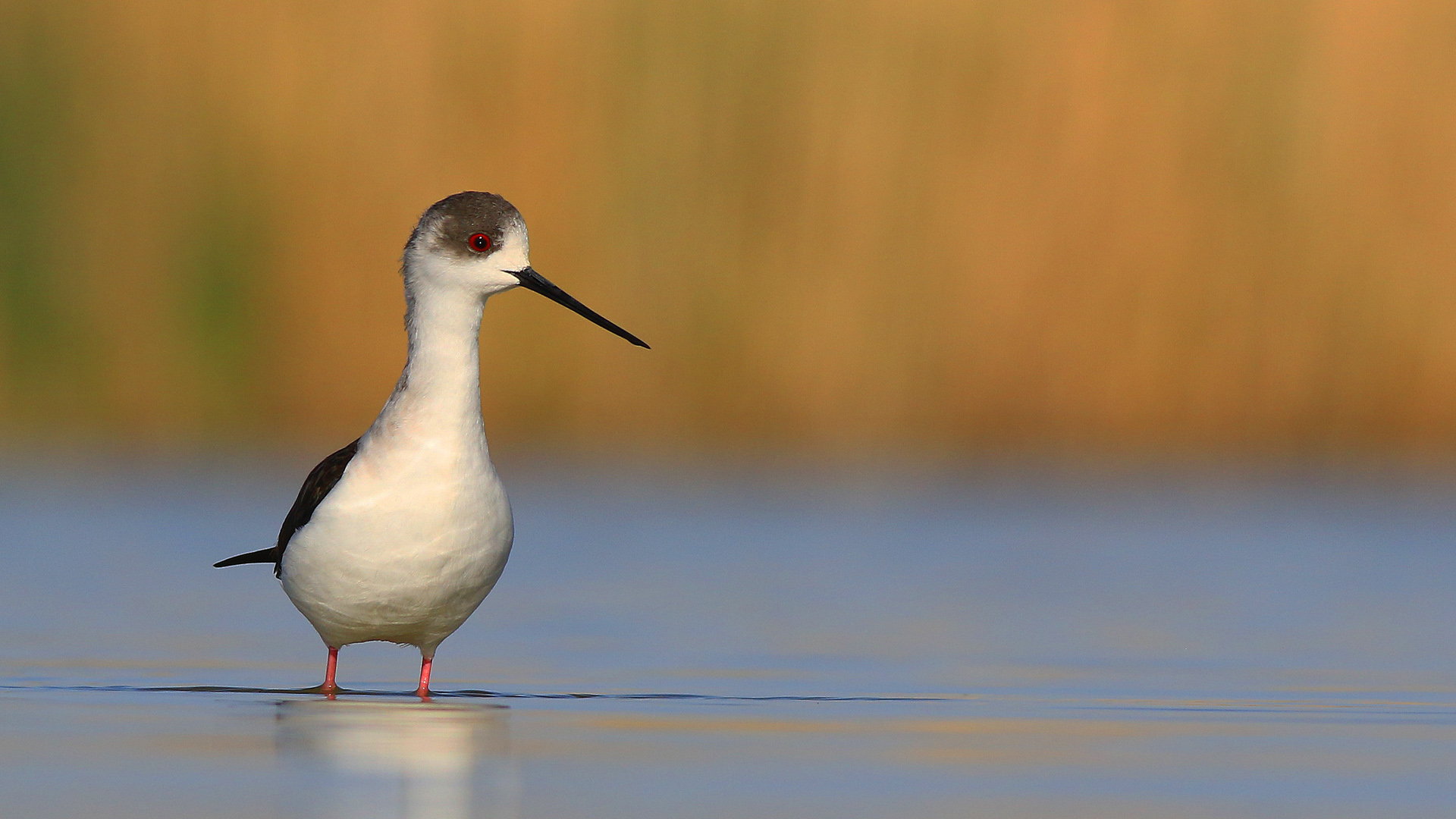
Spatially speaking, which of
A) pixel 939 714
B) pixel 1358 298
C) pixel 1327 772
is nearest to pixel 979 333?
pixel 1358 298

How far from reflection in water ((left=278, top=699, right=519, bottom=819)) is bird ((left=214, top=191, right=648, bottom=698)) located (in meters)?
0.26

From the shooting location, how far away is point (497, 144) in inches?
444

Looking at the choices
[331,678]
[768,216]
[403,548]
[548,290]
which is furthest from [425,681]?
[768,216]

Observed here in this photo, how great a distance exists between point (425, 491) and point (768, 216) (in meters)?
6.53

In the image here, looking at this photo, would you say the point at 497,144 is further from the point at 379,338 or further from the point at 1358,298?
the point at 1358,298

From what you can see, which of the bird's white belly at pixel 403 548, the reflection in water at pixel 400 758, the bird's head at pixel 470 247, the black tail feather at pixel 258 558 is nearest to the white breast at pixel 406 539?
the bird's white belly at pixel 403 548

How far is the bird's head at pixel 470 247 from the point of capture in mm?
5230

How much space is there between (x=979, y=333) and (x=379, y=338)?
307 centimetres

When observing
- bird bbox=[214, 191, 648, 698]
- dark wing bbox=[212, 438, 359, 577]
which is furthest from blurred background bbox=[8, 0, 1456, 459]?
bird bbox=[214, 191, 648, 698]

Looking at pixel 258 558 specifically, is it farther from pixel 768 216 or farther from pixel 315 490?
pixel 768 216

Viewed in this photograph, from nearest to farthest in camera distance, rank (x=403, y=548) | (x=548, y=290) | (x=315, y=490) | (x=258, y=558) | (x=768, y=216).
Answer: (x=403, y=548) < (x=315, y=490) < (x=548, y=290) < (x=258, y=558) < (x=768, y=216)

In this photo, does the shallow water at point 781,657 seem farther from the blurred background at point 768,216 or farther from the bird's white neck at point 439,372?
the blurred background at point 768,216

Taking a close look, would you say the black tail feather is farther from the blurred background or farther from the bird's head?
the blurred background

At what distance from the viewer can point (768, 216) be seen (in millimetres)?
11258
